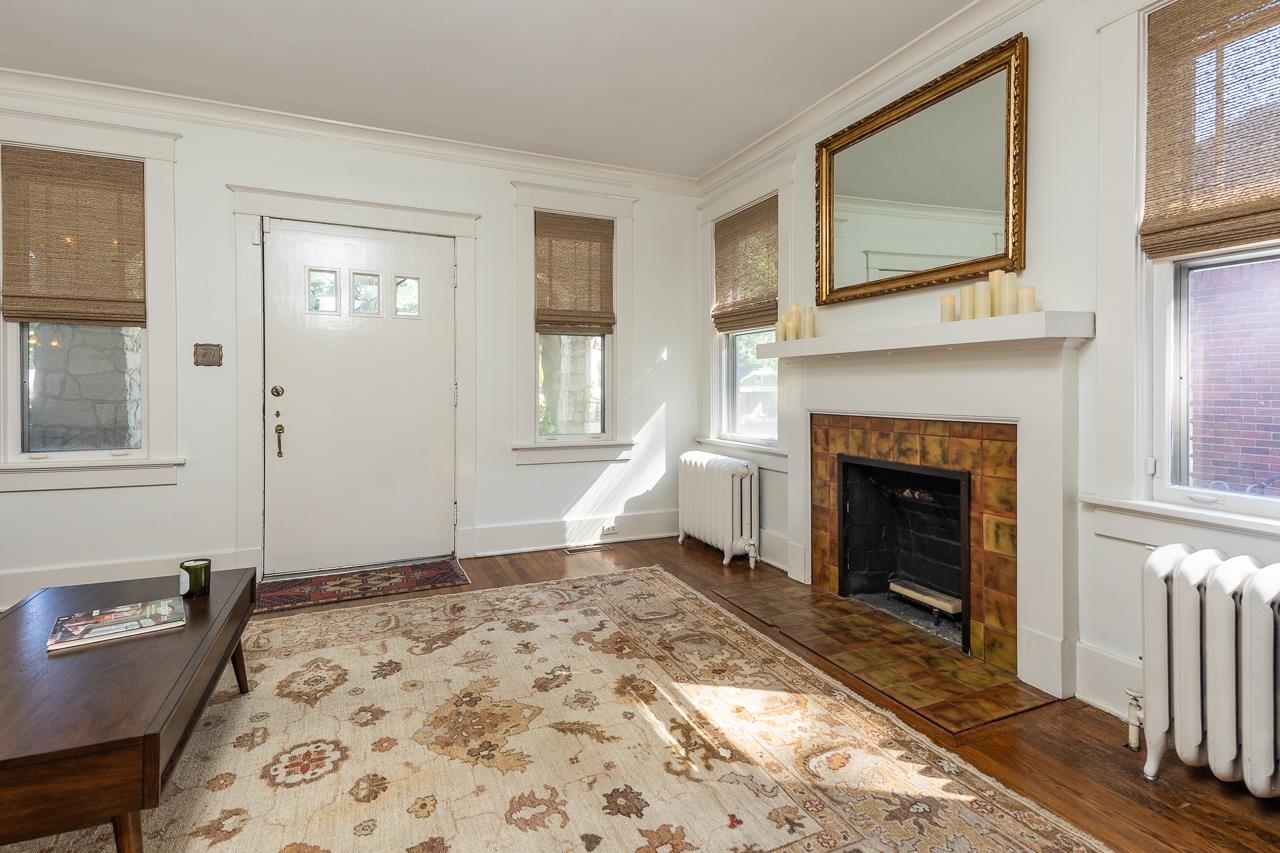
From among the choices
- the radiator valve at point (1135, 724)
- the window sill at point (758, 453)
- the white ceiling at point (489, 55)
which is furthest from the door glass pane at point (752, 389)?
the radiator valve at point (1135, 724)

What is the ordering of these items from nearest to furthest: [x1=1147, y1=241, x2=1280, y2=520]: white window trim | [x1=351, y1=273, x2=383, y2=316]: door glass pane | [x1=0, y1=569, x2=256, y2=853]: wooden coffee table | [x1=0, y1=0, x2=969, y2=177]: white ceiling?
[x1=0, y1=569, x2=256, y2=853]: wooden coffee table → [x1=1147, y1=241, x2=1280, y2=520]: white window trim → [x1=0, y1=0, x2=969, y2=177]: white ceiling → [x1=351, y1=273, x2=383, y2=316]: door glass pane

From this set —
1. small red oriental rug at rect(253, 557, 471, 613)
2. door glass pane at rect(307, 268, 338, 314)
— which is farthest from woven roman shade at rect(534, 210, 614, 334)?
small red oriental rug at rect(253, 557, 471, 613)

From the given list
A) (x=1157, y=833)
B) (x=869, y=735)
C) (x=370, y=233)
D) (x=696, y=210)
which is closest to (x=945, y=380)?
(x=869, y=735)

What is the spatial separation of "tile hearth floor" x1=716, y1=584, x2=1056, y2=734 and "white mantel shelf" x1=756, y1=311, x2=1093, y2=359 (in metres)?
1.32

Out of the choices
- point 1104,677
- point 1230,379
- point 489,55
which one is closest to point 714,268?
point 489,55

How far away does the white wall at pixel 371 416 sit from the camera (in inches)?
137

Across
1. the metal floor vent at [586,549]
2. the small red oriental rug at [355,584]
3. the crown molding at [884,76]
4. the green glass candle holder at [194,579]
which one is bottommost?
the small red oriental rug at [355,584]

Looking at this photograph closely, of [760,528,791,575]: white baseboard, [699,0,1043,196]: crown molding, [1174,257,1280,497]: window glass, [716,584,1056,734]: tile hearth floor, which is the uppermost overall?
[699,0,1043,196]: crown molding

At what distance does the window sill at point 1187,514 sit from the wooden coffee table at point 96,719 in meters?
2.85

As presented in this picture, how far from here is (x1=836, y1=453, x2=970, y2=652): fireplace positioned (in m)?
3.09

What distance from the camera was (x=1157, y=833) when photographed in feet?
5.35

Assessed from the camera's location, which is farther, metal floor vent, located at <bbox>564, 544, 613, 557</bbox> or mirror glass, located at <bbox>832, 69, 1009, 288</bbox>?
metal floor vent, located at <bbox>564, 544, 613, 557</bbox>

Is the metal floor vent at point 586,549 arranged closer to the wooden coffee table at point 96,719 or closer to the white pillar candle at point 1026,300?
the wooden coffee table at point 96,719

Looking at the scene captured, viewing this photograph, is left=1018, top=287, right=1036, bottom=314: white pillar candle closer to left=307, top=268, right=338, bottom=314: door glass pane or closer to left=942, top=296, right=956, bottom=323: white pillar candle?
left=942, top=296, right=956, bottom=323: white pillar candle
